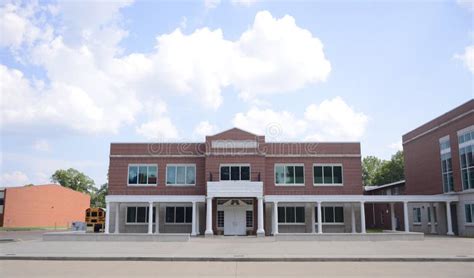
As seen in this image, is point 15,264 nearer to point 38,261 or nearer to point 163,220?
point 38,261

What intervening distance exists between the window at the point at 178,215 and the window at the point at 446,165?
19.0 metres

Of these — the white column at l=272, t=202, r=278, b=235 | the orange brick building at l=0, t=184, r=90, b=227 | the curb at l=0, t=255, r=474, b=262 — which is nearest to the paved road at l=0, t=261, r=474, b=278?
the curb at l=0, t=255, r=474, b=262

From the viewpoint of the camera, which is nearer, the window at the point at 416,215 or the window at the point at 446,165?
the window at the point at 446,165

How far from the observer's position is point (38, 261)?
16.9m

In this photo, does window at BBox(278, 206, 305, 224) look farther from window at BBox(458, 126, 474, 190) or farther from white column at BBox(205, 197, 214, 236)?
window at BBox(458, 126, 474, 190)

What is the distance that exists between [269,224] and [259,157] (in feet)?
16.3

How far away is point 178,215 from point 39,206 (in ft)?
111

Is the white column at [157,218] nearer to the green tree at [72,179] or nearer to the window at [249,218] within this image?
the window at [249,218]

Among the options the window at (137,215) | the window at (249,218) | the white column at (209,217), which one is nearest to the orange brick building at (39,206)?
the window at (137,215)

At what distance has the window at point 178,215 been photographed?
35375 millimetres

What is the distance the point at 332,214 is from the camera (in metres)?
35.1

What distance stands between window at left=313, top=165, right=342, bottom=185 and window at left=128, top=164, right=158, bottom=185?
12.0m

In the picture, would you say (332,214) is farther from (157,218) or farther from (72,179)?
(72,179)

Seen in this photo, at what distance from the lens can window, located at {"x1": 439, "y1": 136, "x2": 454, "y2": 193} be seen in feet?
114
